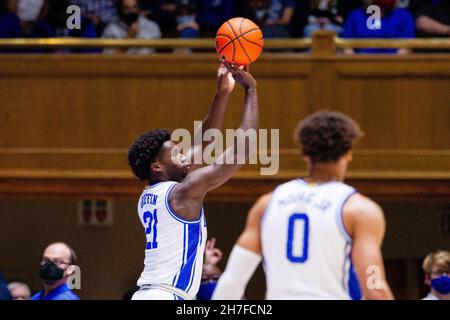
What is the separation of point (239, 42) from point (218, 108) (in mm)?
613

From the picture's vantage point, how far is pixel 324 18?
9.89 metres

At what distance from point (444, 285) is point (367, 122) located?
3.01 m

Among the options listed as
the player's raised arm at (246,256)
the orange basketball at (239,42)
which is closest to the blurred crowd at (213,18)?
the orange basketball at (239,42)

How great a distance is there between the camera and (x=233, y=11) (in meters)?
10.5

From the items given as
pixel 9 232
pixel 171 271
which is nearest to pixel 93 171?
pixel 9 232

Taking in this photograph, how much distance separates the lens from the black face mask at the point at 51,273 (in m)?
6.96

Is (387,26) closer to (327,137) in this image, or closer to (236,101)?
(236,101)

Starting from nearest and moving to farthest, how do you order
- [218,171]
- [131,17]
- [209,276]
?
[218,171] < [209,276] < [131,17]

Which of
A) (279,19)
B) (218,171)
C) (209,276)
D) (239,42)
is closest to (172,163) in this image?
(218,171)

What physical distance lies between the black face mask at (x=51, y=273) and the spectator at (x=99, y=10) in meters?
3.85

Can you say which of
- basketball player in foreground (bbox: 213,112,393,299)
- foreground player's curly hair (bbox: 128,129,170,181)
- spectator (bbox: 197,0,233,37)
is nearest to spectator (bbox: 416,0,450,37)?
spectator (bbox: 197,0,233,37)

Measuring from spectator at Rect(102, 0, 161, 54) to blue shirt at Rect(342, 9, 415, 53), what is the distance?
202 cm
